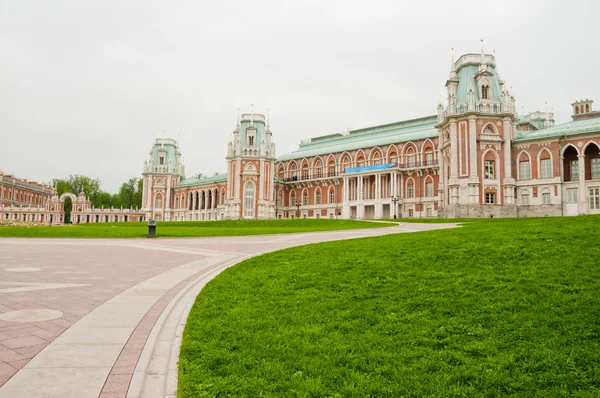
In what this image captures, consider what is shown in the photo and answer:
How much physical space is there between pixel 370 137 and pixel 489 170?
28539mm

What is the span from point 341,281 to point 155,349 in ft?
14.3

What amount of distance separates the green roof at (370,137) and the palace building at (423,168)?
0.21m

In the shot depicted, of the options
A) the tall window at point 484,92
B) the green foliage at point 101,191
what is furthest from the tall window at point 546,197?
the green foliage at point 101,191

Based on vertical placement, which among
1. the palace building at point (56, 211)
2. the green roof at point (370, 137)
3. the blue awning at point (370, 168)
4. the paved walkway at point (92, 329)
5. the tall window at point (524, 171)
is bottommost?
the paved walkway at point (92, 329)

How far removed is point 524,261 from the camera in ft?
27.8

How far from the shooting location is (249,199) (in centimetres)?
7188

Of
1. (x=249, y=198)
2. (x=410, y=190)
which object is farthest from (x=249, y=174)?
(x=410, y=190)

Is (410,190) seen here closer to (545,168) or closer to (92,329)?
(545,168)

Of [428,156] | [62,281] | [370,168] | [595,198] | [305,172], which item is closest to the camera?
[62,281]

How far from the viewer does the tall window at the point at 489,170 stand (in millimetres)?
47031

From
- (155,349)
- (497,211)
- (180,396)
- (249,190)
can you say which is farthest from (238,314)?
(249,190)

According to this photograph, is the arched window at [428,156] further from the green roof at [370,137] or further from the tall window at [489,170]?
the tall window at [489,170]

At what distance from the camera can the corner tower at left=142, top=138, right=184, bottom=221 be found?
304 ft

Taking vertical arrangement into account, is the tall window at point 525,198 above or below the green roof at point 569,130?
below
